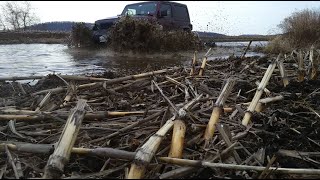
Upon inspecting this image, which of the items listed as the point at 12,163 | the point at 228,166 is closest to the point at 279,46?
the point at 228,166

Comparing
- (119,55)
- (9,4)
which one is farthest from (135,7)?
(9,4)

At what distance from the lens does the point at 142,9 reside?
15.2 metres

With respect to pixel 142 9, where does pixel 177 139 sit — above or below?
below

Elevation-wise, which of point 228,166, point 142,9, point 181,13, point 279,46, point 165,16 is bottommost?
point 279,46

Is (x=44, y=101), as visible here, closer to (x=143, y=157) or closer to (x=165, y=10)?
(x=143, y=157)

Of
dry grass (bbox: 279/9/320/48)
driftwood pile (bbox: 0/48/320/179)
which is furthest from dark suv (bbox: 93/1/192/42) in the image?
driftwood pile (bbox: 0/48/320/179)

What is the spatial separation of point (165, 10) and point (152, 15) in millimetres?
606

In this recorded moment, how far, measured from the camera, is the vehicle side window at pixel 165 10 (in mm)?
14695

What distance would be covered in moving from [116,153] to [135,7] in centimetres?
1334

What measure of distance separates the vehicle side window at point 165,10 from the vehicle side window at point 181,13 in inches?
17.5

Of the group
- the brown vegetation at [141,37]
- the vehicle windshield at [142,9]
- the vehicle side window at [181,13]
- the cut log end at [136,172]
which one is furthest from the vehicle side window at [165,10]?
the cut log end at [136,172]

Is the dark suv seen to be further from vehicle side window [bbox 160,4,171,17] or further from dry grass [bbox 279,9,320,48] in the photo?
dry grass [bbox 279,9,320,48]

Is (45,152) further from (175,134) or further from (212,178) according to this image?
(212,178)

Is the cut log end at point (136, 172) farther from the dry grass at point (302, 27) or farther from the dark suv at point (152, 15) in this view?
the dry grass at point (302, 27)
